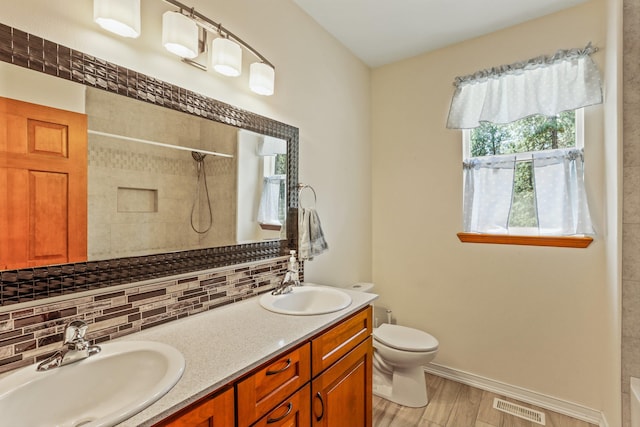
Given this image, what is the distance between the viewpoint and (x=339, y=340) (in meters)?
1.34

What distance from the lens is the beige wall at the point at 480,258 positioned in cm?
187

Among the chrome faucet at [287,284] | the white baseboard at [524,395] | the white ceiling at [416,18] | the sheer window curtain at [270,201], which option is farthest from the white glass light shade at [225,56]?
the white baseboard at [524,395]

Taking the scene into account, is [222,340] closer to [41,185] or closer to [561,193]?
[41,185]

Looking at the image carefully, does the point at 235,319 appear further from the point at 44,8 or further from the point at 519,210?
the point at 519,210

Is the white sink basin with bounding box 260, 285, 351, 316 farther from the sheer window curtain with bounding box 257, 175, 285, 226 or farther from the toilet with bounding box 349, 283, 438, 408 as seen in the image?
the toilet with bounding box 349, 283, 438, 408

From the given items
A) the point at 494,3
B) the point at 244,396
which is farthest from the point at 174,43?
the point at 494,3

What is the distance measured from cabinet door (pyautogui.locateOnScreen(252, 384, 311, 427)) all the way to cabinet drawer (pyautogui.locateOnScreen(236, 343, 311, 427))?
2 centimetres

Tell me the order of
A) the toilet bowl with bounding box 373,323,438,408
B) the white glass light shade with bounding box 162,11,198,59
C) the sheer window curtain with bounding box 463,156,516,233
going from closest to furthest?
the white glass light shade with bounding box 162,11,198,59 < the toilet bowl with bounding box 373,323,438,408 < the sheer window curtain with bounding box 463,156,516,233

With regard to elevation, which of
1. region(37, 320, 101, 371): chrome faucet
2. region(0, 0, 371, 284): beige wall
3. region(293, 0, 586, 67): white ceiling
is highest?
region(293, 0, 586, 67): white ceiling

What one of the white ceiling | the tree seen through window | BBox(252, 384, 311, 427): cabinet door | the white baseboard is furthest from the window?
BBox(252, 384, 311, 427): cabinet door

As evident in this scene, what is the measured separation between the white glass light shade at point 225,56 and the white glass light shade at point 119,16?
0.33 meters

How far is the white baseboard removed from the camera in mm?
1901

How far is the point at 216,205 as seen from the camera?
1.42 m

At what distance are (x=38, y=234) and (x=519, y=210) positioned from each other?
8.49 ft
